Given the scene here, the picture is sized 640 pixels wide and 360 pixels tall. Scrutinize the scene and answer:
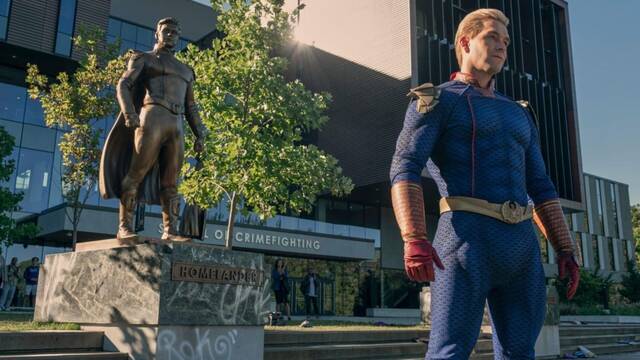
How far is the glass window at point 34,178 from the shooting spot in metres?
26.0

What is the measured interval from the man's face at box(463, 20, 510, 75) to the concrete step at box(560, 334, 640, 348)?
47.1 ft

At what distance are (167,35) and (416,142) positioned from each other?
497cm

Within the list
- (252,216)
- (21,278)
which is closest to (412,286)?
(252,216)

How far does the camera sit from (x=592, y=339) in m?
16.8

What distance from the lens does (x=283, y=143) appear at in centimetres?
1317

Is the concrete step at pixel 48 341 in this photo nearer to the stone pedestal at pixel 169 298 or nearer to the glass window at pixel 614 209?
the stone pedestal at pixel 169 298

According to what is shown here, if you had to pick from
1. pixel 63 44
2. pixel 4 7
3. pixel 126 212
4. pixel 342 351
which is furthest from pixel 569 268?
pixel 4 7

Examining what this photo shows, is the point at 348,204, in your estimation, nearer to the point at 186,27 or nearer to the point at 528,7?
the point at 186,27

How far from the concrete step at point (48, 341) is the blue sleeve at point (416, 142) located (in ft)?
16.4

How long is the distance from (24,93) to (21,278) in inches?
353

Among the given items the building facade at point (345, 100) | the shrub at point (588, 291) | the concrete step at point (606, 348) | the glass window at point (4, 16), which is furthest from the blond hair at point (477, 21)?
the shrub at point (588, 291)

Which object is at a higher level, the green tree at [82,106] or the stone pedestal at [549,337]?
the green tree at [82,106]

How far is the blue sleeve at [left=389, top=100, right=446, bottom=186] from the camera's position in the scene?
9.07 feet

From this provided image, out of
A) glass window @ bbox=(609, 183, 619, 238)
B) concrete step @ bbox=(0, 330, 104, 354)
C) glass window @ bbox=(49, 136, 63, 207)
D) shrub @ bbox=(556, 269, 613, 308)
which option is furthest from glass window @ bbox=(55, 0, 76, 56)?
glass window @ bbox=(609, 183, 619, 238)
